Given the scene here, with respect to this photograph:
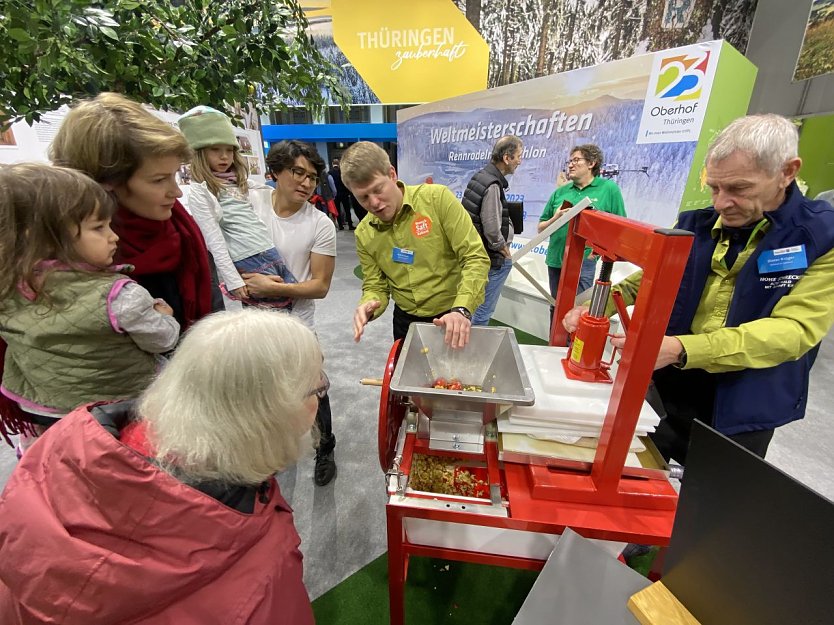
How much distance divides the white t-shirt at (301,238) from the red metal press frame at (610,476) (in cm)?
97

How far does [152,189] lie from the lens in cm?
106

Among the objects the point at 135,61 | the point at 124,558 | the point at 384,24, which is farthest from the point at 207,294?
the point at 384,24

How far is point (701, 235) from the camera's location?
3.65ft

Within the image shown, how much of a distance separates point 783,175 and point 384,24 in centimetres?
642

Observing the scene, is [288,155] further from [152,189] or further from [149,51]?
[152,189]

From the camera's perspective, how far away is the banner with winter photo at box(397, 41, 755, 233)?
3.07 meters

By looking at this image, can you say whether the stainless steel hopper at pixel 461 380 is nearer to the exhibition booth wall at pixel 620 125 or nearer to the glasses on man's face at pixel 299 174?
the glasses on man's face at pixel 299 174

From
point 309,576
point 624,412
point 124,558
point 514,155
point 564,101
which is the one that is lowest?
point 309,576

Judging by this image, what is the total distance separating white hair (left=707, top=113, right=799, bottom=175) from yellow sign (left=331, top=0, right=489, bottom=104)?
5.72 meters

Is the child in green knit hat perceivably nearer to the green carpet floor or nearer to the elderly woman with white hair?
the elderly woman with white hair

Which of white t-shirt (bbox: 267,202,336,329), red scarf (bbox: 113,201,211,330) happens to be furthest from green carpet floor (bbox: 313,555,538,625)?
red scarf (bbox: 113,201,211,330)

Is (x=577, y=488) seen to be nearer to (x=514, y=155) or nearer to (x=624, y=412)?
(x=624, y=412)

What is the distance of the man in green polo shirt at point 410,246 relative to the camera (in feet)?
5.05

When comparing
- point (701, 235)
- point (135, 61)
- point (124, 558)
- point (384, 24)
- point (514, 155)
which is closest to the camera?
point (124, 558)
